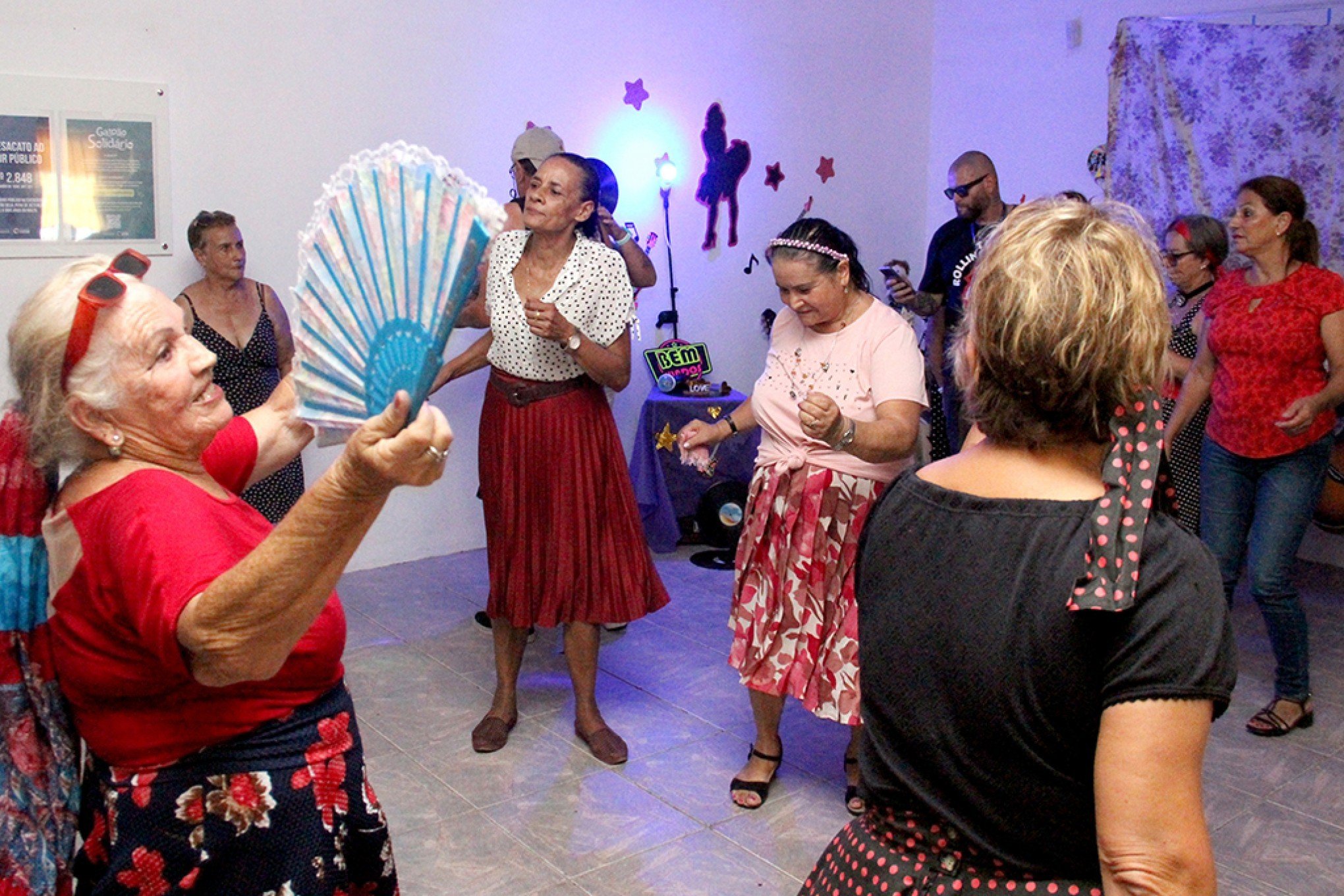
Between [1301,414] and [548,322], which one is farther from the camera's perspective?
[1301,414]

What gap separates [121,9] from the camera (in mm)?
4473

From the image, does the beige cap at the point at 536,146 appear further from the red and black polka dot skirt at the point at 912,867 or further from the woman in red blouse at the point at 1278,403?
the red and black polka dot skirt at the point at 912,867

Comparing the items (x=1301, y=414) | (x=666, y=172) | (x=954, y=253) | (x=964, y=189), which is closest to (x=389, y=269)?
(x=1301, y=414)

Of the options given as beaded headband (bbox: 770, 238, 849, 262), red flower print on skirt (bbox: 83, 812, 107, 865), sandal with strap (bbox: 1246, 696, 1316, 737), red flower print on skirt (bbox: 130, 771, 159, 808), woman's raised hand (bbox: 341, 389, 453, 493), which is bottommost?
sandal with strap (bbox: 1246, 696, 1316, 737)

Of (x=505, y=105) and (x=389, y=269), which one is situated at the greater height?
(x=505, y=105)

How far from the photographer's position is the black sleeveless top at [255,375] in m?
4.18

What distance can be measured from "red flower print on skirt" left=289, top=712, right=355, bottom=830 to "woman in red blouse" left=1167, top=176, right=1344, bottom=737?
303 cm

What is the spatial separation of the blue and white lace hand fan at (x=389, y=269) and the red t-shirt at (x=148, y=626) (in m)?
0.25

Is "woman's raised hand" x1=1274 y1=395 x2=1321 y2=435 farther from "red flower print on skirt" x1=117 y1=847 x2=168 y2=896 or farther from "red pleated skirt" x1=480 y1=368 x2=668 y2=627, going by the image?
"red flower print on skirt" x1=117 y1=847 x2=168 y2=896

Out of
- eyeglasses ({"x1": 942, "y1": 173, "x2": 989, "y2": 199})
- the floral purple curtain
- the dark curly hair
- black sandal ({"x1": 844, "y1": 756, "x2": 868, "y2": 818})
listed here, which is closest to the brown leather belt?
the dark curly hair

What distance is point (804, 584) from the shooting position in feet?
10.1

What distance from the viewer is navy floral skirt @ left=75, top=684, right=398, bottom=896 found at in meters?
1.51

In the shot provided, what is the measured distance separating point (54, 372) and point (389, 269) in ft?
1.55

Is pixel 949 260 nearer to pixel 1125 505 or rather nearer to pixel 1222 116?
pixel 1222 116
